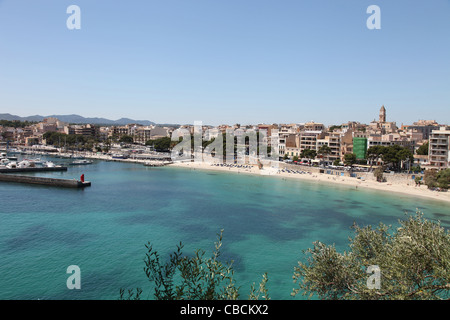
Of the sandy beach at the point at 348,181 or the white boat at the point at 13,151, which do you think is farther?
the white boat at the point at 13,151

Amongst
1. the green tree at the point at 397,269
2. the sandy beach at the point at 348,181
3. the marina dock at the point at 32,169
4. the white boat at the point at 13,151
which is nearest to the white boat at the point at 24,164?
the marina dock at the point at 32,169

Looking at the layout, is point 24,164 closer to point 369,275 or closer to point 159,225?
point 159,225

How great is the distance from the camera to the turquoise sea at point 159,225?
1346 cm

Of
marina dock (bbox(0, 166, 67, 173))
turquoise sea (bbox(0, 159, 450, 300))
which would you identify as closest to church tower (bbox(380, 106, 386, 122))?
turquoise sea (bbox(0, 159, 450, 300))

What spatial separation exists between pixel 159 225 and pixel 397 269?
16498 millimetres

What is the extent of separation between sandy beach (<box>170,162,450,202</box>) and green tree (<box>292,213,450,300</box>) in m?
29.2

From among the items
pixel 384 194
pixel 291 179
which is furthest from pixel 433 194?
pixel 291 179

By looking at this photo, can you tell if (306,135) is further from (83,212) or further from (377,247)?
(377,247)

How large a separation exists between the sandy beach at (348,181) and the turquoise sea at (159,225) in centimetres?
214

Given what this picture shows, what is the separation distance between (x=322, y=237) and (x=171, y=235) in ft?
30.3

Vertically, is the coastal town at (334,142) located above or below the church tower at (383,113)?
below

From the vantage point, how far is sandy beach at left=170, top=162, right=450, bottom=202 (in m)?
34.4

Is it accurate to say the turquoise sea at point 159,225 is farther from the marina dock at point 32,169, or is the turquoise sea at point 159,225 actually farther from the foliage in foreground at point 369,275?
the marina dock at point 32,169

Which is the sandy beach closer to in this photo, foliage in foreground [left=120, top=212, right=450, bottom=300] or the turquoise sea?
the turquoise sea
